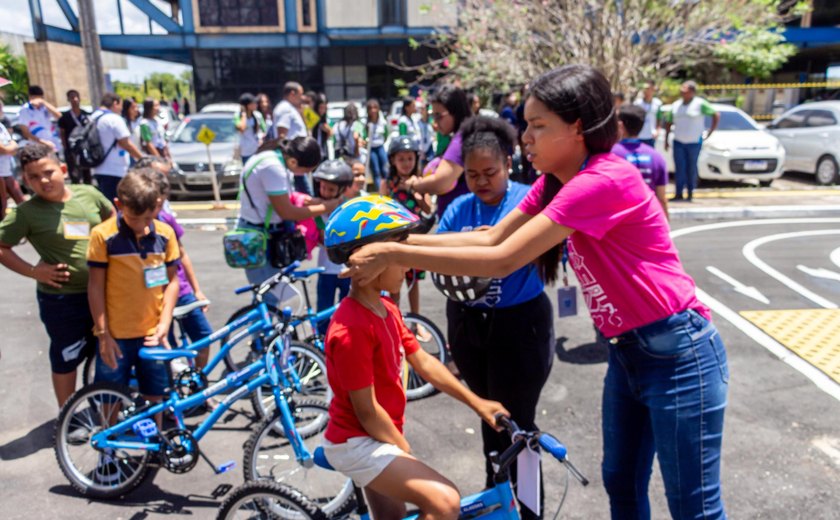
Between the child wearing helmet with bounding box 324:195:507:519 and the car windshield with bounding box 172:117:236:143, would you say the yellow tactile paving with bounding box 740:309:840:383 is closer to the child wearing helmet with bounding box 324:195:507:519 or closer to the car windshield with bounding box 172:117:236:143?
the child wearing helmet with bounding box 324:195:507:519

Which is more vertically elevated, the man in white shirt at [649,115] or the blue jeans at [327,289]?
the man in white shirt at [649,115]

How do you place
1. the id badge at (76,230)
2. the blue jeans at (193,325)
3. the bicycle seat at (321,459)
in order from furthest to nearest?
1. the blue jeans at (193,325)
2. the id badge at (76,230)
3. the bicycle seat at (321,459)

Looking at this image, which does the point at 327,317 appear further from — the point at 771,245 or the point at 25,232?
the point at 771,245

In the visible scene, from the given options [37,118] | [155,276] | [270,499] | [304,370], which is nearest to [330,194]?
[304,370]

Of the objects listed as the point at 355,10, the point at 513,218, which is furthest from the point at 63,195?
the point at 355,10

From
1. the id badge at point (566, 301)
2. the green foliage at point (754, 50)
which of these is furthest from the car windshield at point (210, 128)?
the id badge at point (566, 301)

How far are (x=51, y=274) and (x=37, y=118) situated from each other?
9.81 m

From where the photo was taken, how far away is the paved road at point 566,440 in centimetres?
347

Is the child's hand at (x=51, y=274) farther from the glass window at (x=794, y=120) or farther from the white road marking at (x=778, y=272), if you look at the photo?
the glass window at (x=794, y=120)

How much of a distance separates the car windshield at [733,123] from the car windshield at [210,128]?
1003 centimetres

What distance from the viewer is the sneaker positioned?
11.9ft

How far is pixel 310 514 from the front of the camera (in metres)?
2.71

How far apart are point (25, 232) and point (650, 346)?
3.46 m

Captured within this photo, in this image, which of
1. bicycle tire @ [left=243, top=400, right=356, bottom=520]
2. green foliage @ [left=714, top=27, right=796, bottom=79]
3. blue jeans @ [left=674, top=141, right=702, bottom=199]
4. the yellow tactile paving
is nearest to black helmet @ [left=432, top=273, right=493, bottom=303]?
bicycle tire @ [left=243, top=400, right=356, bottom=520]
